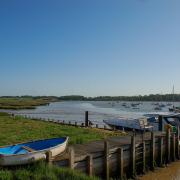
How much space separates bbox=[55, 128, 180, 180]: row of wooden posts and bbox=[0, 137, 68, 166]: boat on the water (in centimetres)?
145

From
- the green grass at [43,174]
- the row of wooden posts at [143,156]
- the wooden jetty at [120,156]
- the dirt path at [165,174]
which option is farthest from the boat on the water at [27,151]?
the dirt path at [165,174]

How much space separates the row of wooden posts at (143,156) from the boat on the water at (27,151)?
145 centimetres

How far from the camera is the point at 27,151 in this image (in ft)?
52.2

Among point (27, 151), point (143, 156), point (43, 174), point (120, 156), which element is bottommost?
point (143, 156)

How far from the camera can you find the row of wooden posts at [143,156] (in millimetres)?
15783

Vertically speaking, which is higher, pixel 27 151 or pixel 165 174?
pixel 27 151

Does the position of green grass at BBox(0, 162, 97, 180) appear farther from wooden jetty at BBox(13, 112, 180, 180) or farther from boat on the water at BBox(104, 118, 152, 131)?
boat on the water at BBox(104, 118, 152, 131)

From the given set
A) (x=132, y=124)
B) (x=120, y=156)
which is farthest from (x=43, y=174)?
(x=132, y=124)

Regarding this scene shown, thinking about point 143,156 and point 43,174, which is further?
point 143,156

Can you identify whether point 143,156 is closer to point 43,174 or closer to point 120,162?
point 120,162

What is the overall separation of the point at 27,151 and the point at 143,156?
8159mm

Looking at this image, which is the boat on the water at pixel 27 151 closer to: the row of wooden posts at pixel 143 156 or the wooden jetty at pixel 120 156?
the wooden jetty at pixel 120 156

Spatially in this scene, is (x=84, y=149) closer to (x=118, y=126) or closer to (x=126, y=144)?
(x=126, y=144)

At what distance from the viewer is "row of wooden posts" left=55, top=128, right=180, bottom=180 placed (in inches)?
621
